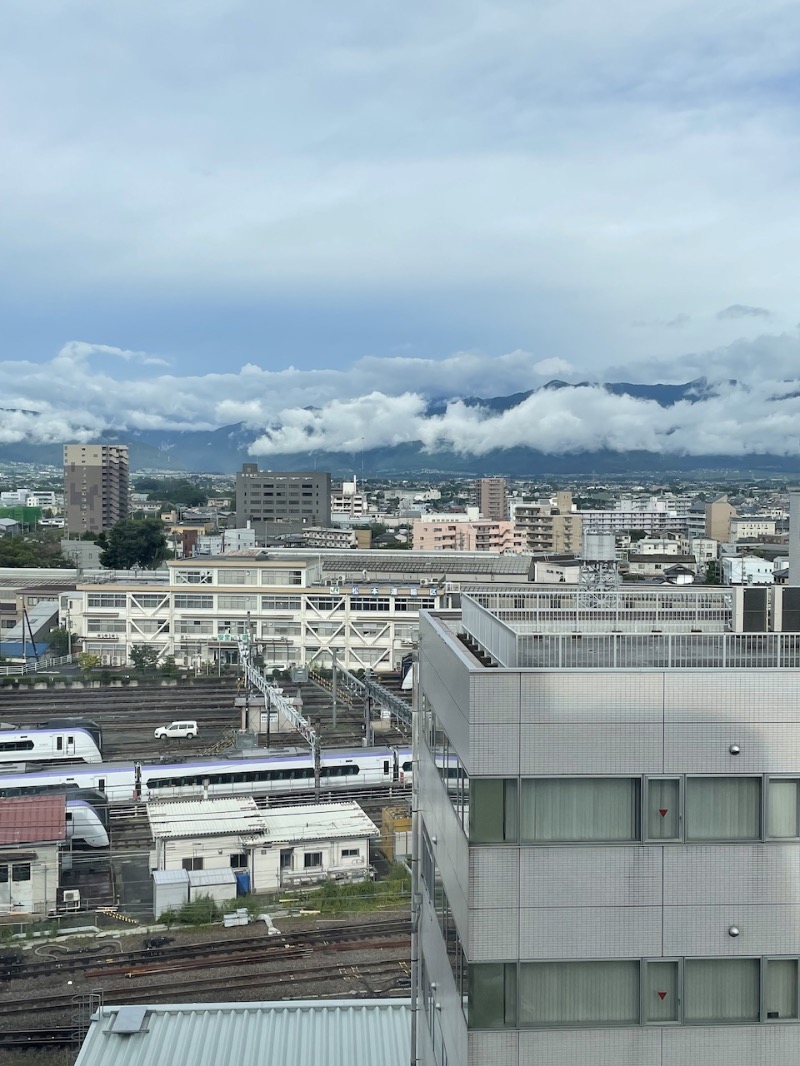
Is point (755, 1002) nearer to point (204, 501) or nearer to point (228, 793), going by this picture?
point (228, 793)

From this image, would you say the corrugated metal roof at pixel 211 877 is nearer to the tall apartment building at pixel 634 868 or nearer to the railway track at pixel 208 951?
the railway track at pixel 208 951

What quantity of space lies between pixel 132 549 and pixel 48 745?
17.1 m

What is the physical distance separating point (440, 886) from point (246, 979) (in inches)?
146

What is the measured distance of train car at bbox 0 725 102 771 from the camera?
11.0 metres

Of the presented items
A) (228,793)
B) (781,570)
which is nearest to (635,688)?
(228,793)

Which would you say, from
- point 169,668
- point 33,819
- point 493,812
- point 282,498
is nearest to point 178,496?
point 282,498

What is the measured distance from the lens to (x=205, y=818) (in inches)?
315

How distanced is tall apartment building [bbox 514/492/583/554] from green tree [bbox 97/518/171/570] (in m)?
12.9

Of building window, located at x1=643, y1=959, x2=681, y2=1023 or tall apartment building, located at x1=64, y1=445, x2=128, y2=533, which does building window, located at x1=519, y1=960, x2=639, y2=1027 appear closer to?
building window, located at x1=643, y1=959, x2=681, y2=1023

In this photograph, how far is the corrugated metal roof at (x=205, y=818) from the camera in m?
7.63

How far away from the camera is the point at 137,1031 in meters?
4.44

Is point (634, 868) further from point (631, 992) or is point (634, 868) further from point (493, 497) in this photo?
point (493, 497)

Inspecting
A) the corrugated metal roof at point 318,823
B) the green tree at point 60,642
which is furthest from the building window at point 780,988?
the green tree at point 60,642

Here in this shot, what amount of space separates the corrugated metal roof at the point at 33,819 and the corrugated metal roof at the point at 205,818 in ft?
2.10
